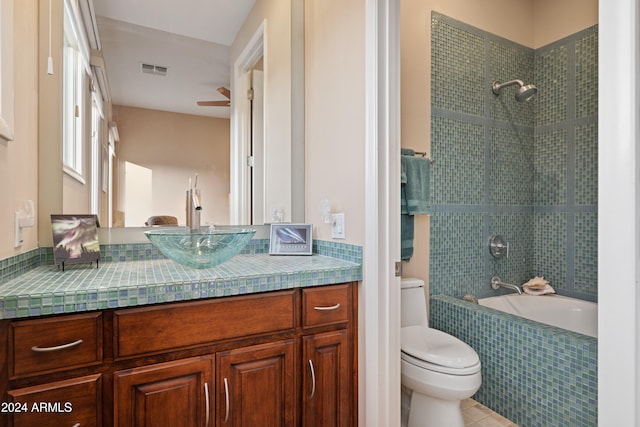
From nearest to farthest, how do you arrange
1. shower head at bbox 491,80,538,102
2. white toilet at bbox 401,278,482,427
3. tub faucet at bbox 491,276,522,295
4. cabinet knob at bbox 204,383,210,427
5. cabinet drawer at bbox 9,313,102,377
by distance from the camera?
cabinet drawer at bbox 9,313,102,377 < cabinet knob at bbox 204,383,210,427 < white toilet at bbox 401,278,482,427 < shower head at bbox 491,80,538,102 < tub faucet at bbox 491,276,522,295

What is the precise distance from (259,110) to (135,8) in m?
0.73

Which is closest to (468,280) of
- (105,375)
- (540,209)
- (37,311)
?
(540,209)

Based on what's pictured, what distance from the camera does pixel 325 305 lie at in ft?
4.58

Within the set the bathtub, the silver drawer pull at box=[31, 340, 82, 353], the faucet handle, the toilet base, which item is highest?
the faucet handle

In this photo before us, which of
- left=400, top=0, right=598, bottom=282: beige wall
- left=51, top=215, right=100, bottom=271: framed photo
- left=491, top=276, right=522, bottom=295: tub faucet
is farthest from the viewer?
left=491, top=276, right=522, bottom=295: tub faucet

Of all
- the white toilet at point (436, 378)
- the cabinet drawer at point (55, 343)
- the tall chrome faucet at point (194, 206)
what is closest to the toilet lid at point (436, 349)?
the white toilet at point (436, 378)

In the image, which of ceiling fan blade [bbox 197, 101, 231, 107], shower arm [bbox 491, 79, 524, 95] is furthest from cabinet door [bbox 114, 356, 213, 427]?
shower arm [bbox 491, 79, 524, 95]

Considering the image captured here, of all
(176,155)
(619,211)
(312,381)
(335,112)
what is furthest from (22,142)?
(619,211)

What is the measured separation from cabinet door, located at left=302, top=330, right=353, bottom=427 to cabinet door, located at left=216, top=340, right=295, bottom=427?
7 centimetres

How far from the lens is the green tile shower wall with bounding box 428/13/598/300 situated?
8.04ft

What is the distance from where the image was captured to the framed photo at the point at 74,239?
4.24ft

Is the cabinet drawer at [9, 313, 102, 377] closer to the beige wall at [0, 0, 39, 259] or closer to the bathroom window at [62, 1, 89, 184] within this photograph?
the beige wall at [0, 0, 39, 259]

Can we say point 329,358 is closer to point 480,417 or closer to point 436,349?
point 436,349

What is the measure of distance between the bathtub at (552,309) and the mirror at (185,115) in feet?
5.87
